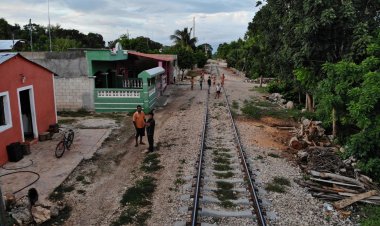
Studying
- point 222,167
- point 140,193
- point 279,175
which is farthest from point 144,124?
point 279,175

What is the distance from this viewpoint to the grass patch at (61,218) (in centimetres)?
768

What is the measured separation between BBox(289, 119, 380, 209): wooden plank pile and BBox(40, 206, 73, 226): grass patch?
6.32 metres

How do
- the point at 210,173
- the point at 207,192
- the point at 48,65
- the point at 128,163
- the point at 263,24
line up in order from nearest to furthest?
the point at 207,192 → the point at 210,173 → the point at 128,163 → the point at 48,65 → the point at 263,24

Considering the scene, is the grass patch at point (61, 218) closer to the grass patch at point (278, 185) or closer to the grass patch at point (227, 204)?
the grass patch at point (227, 204)

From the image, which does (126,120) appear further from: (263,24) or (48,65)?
(263,24)

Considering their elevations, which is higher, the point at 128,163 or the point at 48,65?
the point at 48,65

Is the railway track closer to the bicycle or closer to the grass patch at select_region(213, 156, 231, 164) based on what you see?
the grass patch at select_region(213, 156, 231, 164)

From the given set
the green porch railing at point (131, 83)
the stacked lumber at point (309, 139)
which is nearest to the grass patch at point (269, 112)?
the stacked lumber at point (309, 139)

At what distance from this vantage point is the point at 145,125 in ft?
43.9

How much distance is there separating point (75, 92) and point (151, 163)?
11399 mm

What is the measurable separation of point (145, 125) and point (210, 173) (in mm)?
3918

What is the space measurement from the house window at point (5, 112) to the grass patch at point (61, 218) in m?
5.13

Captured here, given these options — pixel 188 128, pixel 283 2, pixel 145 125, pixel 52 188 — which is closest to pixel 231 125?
pixel 188 128

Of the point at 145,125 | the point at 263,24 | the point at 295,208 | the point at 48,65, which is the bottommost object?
the point at 295,208
